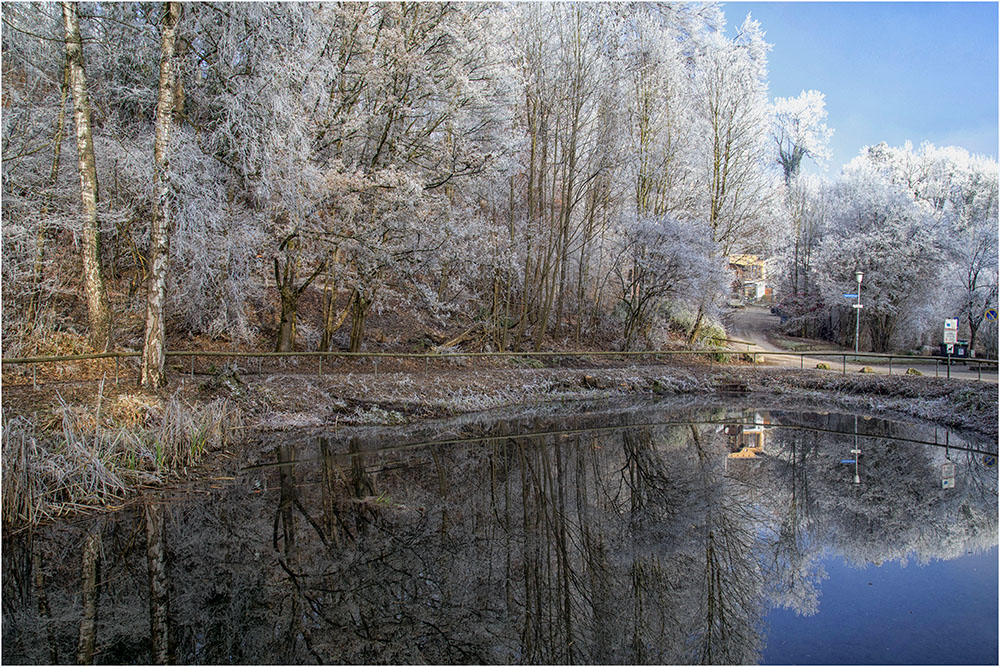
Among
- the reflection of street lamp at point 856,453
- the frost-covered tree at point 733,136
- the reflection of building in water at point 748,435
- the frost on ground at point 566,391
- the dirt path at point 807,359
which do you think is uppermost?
the frost-covered tree at point 733,136

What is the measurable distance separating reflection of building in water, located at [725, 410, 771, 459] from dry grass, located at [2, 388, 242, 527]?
311 inches

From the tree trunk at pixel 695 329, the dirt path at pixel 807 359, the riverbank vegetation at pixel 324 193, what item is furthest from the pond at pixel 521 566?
the tree trunk at pixel 695 329

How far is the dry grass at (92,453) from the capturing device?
575 centimetres

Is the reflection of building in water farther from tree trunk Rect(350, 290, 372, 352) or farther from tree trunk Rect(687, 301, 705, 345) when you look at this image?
tree trunk Rect(687, 301, 705, 345)

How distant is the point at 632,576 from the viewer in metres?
4.93

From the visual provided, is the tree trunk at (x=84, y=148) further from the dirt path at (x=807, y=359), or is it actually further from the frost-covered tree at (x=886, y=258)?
the frost-covered tree at (x=886, y=258)

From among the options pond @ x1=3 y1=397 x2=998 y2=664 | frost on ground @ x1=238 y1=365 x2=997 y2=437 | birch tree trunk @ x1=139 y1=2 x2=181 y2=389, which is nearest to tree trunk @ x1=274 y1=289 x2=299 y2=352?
frost on ground @ x1=238 y1=365 x2=997 y2=437

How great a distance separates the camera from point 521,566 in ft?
16.5

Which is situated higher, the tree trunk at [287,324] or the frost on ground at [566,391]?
the tree trunk at [287,324]

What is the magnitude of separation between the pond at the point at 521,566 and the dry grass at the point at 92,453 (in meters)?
0.49

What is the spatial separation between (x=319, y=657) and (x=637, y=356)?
1830 cm

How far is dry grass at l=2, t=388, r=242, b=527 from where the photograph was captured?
5.75 metres

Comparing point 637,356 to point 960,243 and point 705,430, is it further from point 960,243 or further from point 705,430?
point 960,243

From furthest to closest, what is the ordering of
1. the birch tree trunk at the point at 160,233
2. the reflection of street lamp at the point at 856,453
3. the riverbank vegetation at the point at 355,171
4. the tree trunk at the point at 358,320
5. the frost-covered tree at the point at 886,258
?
the frost-covered tree at the point at 886,258
the tree trunk at the point at 358,320
the riverbank vegetation at the point at 355,171
the birch tree trunk at the point at 160,233
the reflection of street lamp at the point at 856,453
